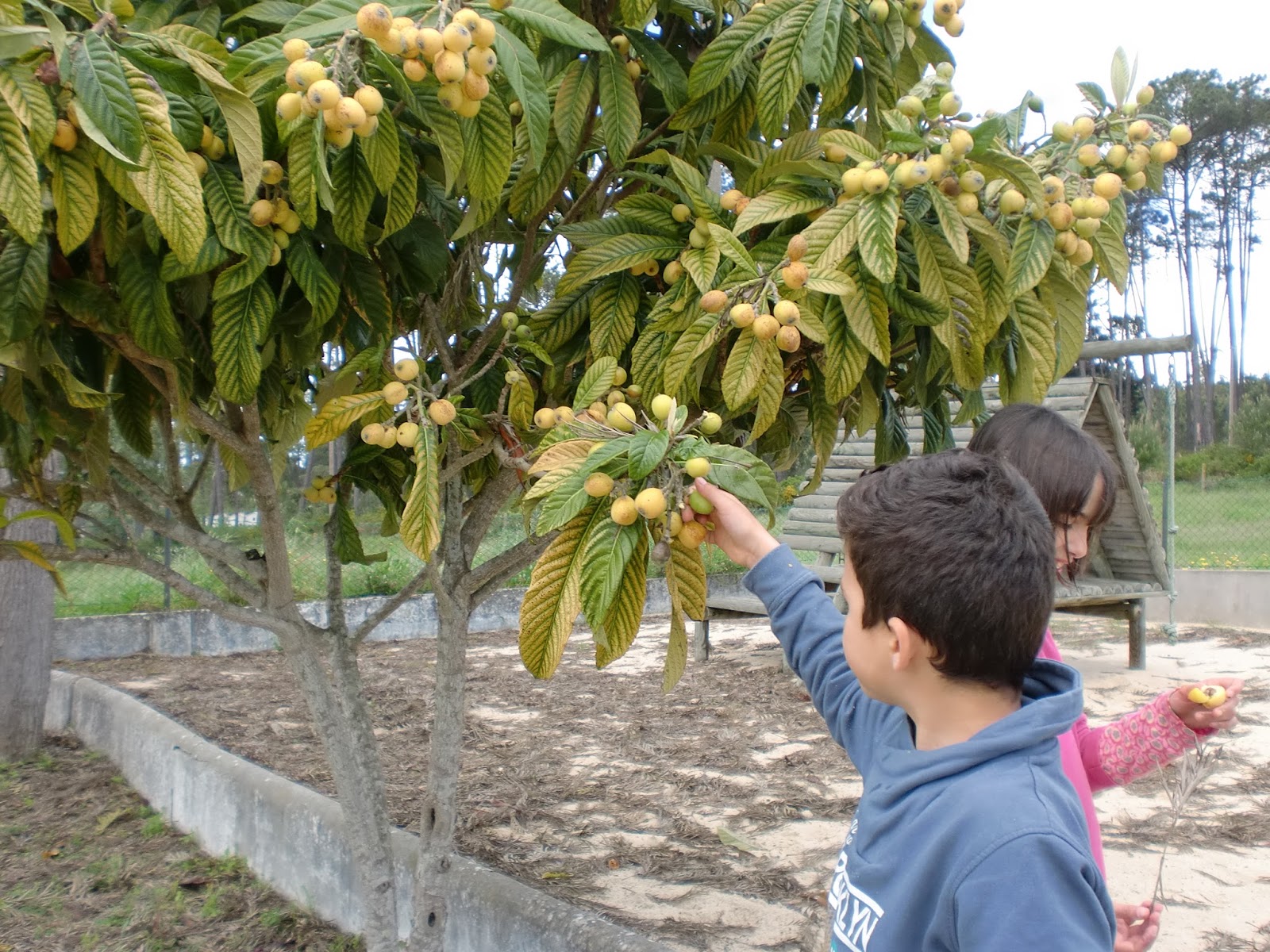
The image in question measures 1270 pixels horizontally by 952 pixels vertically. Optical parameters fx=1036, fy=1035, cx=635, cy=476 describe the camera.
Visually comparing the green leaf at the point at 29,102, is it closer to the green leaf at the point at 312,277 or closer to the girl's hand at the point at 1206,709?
the green leaf at the point at 312,277

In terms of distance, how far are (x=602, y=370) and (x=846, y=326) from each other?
35 cm

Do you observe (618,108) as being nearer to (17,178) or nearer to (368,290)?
(368,290)

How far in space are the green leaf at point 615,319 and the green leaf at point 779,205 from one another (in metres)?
0.25

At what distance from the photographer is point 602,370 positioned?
148cm

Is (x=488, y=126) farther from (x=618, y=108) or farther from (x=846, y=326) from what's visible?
(x=846, y=326)

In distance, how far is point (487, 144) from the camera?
1.34 m

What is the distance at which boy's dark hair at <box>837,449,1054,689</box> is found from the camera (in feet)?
3.31

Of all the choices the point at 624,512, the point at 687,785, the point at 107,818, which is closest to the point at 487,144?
the point at 624,512

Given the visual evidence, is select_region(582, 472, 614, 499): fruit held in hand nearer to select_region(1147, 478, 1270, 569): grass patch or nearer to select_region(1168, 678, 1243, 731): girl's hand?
select_region(1168, 678, 1243, 731): girl's hand

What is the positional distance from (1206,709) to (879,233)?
→ 0.74m

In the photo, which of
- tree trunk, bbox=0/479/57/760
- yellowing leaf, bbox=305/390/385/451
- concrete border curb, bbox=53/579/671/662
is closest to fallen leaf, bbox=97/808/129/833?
tree trunk, bbox=0/479/57/760

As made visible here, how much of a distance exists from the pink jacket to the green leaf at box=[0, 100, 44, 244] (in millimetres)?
1295

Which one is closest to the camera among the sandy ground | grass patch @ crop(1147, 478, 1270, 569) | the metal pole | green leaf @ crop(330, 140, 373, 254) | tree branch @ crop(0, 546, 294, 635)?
green leaf @ crop(330, 140, 373, 254)

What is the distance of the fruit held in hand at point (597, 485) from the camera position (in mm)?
1115
